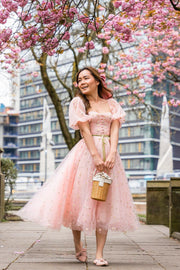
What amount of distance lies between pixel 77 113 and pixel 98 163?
0.57m

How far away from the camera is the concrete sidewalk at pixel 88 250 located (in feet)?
14.3

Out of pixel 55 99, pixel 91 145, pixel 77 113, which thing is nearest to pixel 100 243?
pixel 91 145

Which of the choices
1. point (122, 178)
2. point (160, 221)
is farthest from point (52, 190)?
point (160, 221)

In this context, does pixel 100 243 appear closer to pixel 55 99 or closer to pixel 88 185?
pixel 88 185

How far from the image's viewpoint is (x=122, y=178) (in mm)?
4781

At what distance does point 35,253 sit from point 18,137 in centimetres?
9849

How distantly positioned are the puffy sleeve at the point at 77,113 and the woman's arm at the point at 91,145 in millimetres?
44

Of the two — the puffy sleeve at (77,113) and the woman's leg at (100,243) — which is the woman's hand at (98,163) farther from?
the woman's leg at (100,243)

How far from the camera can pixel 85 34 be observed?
5.82 m

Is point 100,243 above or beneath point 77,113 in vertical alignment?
beneath

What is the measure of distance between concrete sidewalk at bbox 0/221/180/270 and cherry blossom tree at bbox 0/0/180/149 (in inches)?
95.4

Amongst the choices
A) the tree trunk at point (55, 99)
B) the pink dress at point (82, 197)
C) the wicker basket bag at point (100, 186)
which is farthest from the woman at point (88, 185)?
the tree trunk at point (55, 99)

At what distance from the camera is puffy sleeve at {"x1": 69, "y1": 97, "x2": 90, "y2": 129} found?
474 cm

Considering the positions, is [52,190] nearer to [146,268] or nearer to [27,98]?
[146,268]
